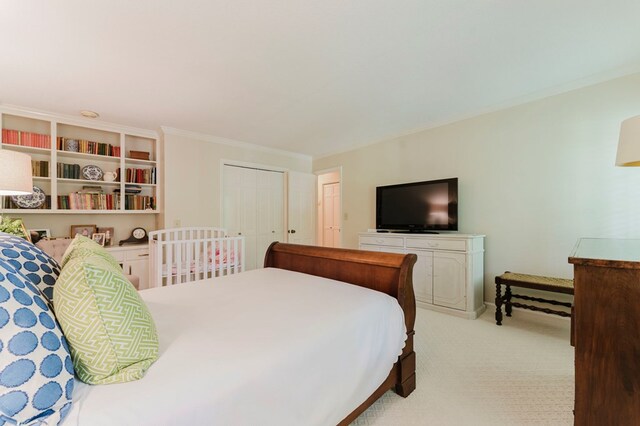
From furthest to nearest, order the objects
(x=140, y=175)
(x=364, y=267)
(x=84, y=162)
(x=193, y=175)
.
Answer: (x=193, y=175) < (x=140, y=175) < (x=84, y=162) < (x=364, y=267)

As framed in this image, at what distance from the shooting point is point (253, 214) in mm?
4652

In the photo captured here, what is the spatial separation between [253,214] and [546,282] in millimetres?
4002

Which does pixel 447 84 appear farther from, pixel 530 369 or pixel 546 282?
pixel 530 369

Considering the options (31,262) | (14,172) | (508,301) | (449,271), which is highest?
(14,172)

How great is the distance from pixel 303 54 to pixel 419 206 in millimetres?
2421

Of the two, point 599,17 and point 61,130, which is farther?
point 61,130

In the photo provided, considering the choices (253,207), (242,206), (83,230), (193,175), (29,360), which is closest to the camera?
(29,360)

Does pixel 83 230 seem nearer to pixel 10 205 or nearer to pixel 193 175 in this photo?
→ pixel 10 205

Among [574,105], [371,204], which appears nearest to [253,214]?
[371,204]

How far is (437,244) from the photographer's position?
125 inches

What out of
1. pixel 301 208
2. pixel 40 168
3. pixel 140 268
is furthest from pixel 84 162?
pixel 301 208

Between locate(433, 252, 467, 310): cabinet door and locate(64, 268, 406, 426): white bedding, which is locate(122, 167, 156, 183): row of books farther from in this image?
locate(433, 252, 467, 310): cabinet door

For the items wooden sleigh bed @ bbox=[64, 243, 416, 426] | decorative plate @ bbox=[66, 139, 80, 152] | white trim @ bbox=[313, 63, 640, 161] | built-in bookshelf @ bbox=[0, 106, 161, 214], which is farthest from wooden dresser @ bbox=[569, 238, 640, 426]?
decorative plate @ bbox=[66, 139, 80, 152]

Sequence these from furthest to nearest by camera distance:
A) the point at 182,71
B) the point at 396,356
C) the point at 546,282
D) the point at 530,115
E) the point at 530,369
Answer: the point at 530,115
the point at 546,282
the point at 182,71
the point at 530,369
the point at 396,356
